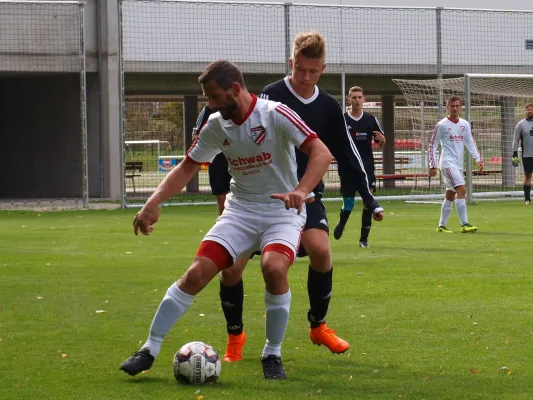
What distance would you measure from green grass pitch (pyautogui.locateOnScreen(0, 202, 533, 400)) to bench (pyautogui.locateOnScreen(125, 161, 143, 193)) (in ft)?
48.5

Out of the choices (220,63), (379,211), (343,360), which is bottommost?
(343,360)

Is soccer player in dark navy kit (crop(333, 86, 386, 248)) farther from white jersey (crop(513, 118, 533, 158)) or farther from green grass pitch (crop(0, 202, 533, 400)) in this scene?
white jersey (crop(513, 118, 533, 158))

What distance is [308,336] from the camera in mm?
8086

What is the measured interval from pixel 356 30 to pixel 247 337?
2220cm

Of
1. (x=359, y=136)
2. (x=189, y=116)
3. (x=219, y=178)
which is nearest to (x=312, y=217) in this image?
(x=219, y=178)

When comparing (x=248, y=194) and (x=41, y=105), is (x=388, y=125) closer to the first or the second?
(x=41, y=105)

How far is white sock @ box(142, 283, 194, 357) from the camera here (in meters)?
6.43

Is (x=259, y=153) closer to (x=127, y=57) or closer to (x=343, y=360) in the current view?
(x=343, y=360)

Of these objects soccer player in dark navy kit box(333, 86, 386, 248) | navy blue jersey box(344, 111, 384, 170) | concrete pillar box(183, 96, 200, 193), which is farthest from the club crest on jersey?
concrete pillar box(183, 96, 200, 193)

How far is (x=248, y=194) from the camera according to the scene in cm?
670

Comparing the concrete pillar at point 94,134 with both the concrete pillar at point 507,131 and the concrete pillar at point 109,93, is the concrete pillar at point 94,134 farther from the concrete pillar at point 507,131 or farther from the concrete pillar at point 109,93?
the concrete pillar at point 507,131

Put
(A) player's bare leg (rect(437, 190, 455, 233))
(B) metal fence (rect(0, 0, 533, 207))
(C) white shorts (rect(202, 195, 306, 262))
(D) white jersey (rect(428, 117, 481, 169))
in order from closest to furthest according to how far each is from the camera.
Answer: (C) white shorts (rect(202, 195, 306, 262))
(A) player's bare leg (rect(437, 190, 455, 233))
(D) white jersey (rect(428, 117, 481, 169))
(B) metal fence (rect(0, 0, 533, 207))

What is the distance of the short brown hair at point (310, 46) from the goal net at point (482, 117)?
19.0 metres

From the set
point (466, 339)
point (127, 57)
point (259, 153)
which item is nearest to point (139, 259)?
point (466, 339)
